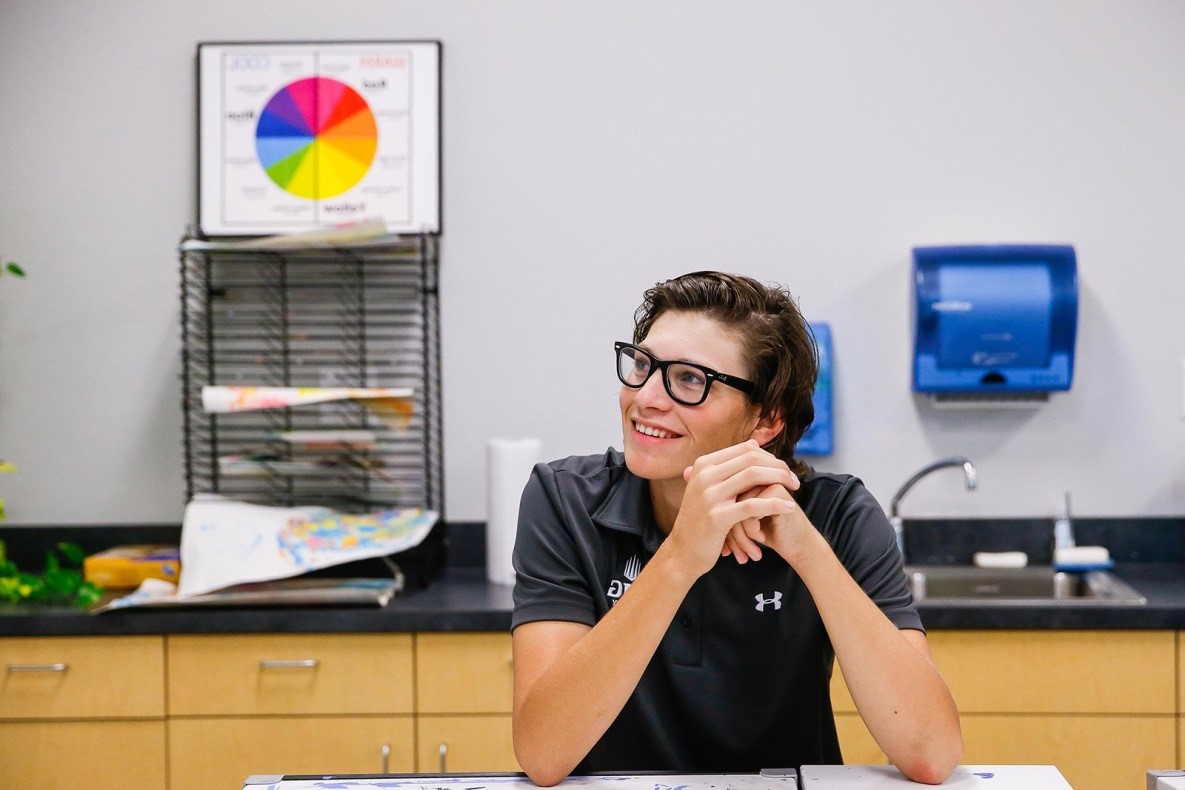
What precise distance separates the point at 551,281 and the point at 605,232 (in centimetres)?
19

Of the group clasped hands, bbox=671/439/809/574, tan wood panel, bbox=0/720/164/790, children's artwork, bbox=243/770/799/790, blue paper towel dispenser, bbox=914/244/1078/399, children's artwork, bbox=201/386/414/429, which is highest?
blue paper towel dispenser, bbox=914/244/1078/399

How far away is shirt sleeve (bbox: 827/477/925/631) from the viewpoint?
1.37m

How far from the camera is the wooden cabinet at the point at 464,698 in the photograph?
7.12 feet

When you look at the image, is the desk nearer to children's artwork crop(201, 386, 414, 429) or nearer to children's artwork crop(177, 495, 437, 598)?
children's artwork crop(177, 495, 437, 598)

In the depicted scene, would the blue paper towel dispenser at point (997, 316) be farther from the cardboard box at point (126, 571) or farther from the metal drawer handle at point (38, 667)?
the metal drawer handle at point (38, 667)

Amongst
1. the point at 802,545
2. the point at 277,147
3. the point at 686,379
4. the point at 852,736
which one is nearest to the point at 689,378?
the point at 686,379

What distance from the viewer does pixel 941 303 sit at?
252 centimetres

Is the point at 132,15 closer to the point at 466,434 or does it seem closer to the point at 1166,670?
the point at 466,434

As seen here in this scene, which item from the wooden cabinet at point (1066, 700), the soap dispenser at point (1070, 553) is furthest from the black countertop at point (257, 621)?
the soap dispenser at point (1070, 553)

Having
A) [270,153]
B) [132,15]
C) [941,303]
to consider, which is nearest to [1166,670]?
[941,303]

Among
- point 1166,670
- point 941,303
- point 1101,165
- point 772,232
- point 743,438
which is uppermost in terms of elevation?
point 1101,165

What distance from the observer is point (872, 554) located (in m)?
1.40

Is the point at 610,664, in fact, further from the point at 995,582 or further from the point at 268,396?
the point at 995,582

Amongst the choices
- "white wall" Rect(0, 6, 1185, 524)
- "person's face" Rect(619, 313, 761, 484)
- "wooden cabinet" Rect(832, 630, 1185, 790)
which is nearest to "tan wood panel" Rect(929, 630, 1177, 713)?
"wooden cabinet" Rect(832, 630, 1185, 790)
